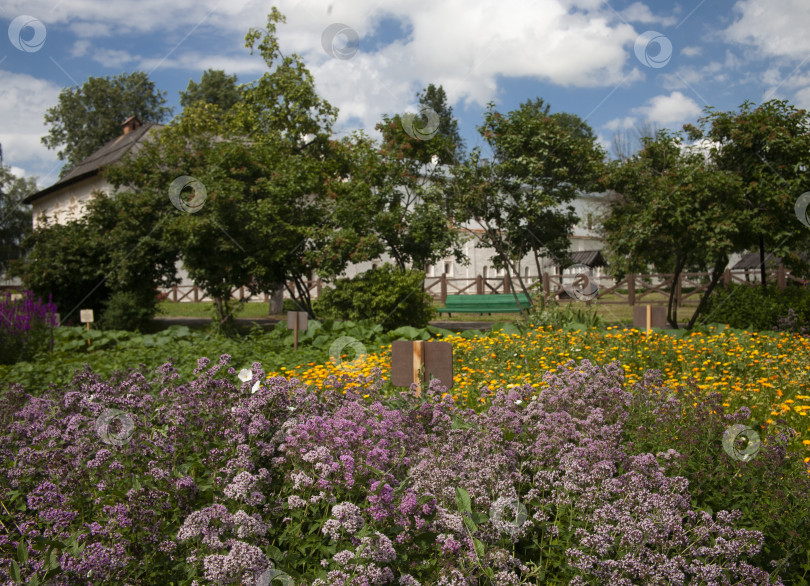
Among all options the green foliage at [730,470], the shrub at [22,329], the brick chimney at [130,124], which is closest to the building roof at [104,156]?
the brick chimney at [130,124]

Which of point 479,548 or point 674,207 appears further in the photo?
point 674,207

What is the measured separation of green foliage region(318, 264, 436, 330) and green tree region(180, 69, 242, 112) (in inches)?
1152

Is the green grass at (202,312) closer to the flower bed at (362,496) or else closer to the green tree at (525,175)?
the green tree at (525,175)

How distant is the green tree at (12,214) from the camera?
42.3 metres

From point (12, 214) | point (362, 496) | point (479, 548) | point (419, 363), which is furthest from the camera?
point (12, 214)

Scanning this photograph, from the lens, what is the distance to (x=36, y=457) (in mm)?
2738

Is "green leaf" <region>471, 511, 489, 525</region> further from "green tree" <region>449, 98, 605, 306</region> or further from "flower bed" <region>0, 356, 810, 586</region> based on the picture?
"green tree" <region>449, 98, 605, 306</region>

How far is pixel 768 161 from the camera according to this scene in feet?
37.8

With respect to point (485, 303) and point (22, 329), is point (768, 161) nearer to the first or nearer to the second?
point (485, 303)

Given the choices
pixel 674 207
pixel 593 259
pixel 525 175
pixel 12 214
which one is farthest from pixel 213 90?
pixel 674 207

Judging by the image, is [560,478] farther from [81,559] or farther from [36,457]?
[36,457]

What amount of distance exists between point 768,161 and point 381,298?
718cm

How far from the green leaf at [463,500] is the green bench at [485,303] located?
14.6 m

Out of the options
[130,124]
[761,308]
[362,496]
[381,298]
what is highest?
[130,124]
